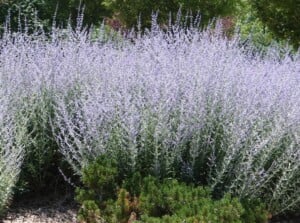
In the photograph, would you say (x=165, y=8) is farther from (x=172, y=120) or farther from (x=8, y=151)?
(x=8, y=151)

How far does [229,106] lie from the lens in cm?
369

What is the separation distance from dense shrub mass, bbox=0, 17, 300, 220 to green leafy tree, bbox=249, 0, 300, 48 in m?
3.73

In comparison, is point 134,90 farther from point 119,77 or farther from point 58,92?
point 58,92

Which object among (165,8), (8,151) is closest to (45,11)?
(165,8)

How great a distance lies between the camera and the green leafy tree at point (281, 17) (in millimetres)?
7641

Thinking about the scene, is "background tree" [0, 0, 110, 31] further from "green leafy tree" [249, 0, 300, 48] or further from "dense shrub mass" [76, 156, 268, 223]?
"dense shrub mass" [76, 156, 268, 223]

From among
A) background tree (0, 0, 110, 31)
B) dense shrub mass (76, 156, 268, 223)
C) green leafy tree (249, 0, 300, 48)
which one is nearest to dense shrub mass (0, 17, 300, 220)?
dense shrub mass (76, 156, 268, 223)

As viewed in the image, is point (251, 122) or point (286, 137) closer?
point (251, 122)

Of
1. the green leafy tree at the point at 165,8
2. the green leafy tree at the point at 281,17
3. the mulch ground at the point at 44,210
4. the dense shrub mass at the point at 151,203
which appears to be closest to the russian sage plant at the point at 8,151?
the mulch ground at the point at 44,210

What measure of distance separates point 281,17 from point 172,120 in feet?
15.7

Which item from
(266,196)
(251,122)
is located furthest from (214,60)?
(266,196)

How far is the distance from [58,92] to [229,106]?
1256 millimetres

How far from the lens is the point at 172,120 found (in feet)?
11.9

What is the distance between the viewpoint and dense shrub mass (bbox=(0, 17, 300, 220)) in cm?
349
